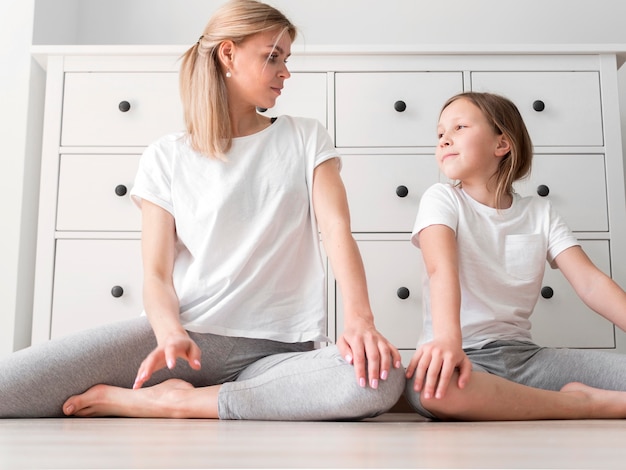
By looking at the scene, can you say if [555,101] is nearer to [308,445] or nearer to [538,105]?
[538,105]

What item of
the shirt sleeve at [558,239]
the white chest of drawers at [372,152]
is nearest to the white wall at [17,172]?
the white chest of drawers at [372,152]

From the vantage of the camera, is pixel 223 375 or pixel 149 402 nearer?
pixel 149 402

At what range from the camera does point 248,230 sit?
53.4 inches

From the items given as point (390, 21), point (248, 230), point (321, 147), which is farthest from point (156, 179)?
point (390, 21)

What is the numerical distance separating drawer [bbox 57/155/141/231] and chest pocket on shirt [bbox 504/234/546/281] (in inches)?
36.7

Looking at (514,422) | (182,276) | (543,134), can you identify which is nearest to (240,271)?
(182,276)

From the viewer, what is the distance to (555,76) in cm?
196

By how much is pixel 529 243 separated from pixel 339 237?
0.44m

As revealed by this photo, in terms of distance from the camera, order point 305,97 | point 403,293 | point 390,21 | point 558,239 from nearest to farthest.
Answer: point 558,239 < point 403,293 < point 305,97 < point 390,21

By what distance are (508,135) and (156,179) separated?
2.40 feet

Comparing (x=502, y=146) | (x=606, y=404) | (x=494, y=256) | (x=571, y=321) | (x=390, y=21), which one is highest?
(x=390, y=21)

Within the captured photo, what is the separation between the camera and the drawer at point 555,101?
1.93 meters

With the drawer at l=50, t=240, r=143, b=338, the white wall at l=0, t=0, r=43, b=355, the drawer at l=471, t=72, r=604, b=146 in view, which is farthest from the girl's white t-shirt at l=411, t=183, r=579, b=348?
the white wall at l=0, t=0, r=43, b=355

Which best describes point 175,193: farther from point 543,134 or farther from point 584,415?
point 543,134
